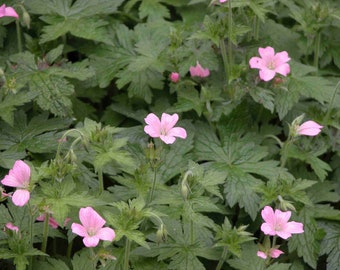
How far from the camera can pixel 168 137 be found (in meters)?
2.76

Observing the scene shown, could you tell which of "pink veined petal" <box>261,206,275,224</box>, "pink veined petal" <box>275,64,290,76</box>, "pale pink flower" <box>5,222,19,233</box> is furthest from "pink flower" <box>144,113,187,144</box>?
"pink veined petal" <box>275,64,290,76</box>

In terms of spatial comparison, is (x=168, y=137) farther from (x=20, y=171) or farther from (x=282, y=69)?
A: (x=282, y=69)

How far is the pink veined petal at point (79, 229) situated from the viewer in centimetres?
241

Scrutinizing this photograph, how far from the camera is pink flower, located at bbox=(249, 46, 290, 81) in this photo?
335 centimetres

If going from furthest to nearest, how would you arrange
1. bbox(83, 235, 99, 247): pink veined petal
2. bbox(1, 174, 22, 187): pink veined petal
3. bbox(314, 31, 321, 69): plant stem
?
bbox(314, 31, 321, 69): plant stem, bbox(1, 174, 22, 187): pink veined petal, bbox(83, 235, 99, 247): pink veined petal

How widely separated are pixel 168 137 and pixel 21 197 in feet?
2.18

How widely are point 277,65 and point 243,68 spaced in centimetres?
22

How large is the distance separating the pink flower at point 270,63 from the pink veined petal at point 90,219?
1310 millimetres

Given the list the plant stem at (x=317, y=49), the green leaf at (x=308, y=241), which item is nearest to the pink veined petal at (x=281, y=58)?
the plant stem at (x=317, y=49)

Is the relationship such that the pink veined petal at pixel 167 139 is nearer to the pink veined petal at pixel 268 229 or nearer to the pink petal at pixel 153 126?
the pink petal at pixel 153 126

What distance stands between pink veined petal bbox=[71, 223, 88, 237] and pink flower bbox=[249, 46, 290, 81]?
136 cm

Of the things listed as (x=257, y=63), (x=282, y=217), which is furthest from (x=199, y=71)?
(x=282, y=217)

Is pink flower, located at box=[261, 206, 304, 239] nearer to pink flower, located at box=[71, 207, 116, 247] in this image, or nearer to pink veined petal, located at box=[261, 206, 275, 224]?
pink veined petal, located at box=[261, 206, 275, 224]

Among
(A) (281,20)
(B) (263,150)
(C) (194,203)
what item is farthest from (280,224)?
(A) (281,20)
